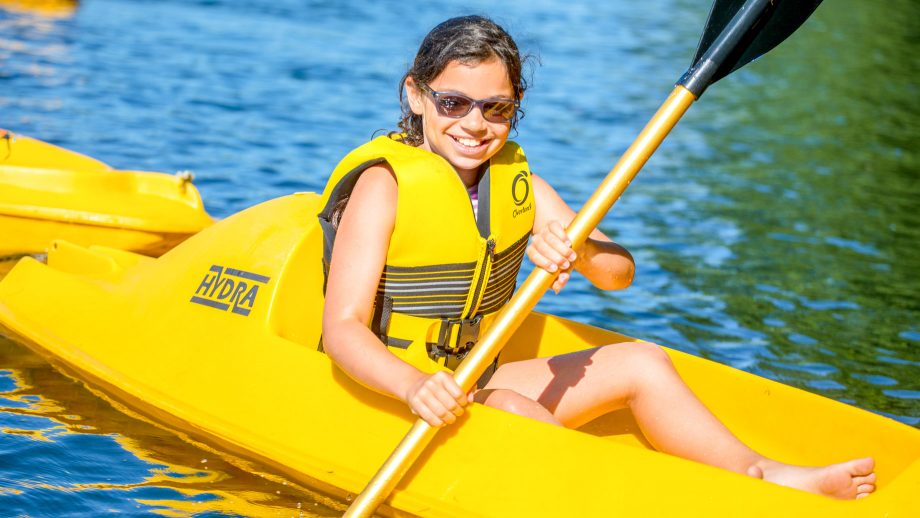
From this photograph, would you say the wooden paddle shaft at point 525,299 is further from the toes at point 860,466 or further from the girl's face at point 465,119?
the toes at point 860,466

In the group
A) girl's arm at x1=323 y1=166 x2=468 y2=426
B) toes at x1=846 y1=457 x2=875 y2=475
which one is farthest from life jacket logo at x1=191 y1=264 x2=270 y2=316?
toes at x1=846 y1=457 x2=875 y2=475

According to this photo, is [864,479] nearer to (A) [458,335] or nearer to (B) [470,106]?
(A) [458,335]

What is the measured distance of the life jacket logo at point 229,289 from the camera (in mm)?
3430

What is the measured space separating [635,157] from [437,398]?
706 millimetres

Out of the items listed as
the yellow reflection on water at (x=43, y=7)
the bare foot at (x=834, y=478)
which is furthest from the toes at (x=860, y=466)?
the yellow reflection on water at (x=43, y=7)

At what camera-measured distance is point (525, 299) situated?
2.73 meters

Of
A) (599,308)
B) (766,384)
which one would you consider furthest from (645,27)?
(766,384)

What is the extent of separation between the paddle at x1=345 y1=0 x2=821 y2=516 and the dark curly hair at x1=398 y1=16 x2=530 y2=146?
1.51 ft

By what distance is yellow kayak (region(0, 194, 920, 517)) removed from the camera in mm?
2723

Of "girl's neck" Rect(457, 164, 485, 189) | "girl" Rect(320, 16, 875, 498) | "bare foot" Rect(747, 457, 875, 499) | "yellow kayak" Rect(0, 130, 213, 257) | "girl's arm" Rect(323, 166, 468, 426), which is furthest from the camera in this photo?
"yellow kayak" Rect(0, 130, 213, 257)

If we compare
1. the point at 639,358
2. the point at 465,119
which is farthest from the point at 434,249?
the point at 639,358

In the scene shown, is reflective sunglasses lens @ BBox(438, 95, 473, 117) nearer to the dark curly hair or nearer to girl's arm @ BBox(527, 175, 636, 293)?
the dark curly hair

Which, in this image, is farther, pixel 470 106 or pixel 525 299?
pixel 470 106

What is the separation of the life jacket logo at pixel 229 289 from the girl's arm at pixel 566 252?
0.83 meters
